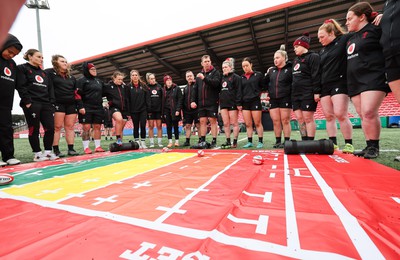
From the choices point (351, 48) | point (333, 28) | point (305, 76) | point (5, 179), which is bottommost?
point (5, 179)

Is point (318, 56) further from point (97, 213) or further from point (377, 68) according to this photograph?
point (97, 213)

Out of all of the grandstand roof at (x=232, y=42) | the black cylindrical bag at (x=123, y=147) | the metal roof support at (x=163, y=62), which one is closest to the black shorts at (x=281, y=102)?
the black cylindrical bag at (x=123, y=147)

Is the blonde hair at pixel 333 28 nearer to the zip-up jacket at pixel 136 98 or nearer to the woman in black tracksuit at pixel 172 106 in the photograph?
the woman in black tracksuit at pixel 172 106

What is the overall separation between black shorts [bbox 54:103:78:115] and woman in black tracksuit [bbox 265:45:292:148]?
160 inches

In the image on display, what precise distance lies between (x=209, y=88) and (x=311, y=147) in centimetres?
260

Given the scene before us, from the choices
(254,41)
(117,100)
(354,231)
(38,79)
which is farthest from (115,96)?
(254,41)

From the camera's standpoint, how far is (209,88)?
4793mm

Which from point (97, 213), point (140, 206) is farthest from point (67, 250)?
point (140, 206)

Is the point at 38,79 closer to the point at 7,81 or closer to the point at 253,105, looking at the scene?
the point at 7,81

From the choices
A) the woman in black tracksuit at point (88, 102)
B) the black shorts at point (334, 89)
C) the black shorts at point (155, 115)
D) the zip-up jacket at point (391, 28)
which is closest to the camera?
the zip-up jacket at point (391, 28)

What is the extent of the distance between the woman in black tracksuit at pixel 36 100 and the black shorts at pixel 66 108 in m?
0.34

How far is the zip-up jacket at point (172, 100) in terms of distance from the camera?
5.44 m

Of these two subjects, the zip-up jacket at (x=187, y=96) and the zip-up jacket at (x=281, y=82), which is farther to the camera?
the zip-up jacket at (x=187, y=96)

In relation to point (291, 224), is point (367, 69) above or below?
above
